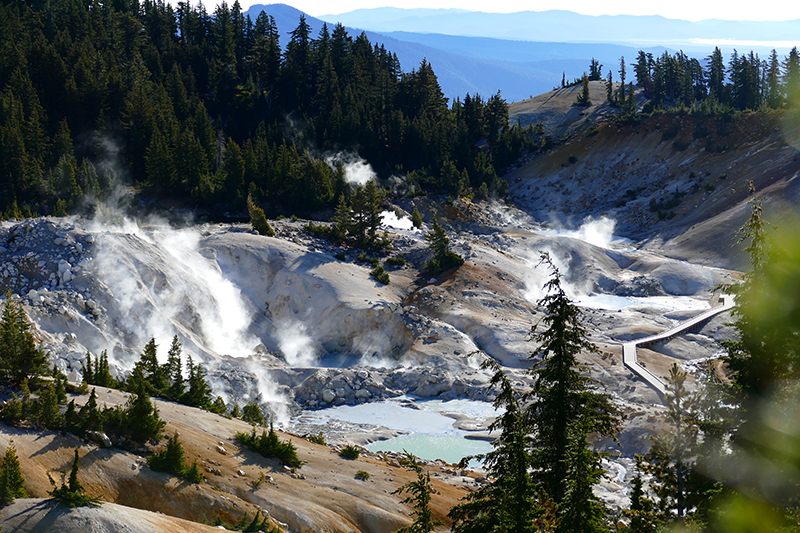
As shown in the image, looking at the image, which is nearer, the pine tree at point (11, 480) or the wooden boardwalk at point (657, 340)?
the pine tree at point (11, 480)

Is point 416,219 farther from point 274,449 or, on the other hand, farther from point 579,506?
point 579,506

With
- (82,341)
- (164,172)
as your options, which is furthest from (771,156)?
(82,341)

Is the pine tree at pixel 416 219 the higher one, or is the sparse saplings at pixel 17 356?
the sparse saplings at pixel 17 356

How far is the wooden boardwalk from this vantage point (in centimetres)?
4031

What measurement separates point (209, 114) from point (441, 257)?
54.0 meters

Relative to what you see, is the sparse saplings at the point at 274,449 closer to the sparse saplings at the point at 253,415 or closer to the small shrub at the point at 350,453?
the small shrub at the point at 350,453

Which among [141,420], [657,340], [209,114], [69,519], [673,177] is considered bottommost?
[657,340]

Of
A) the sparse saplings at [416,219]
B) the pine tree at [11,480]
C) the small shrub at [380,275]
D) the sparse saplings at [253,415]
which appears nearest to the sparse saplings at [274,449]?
the sparse saplings at [253,415]

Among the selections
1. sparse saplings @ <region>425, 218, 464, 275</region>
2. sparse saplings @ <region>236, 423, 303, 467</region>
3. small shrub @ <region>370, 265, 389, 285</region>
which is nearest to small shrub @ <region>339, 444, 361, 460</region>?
sparse saplings @ <region>236, 423, 303, 467</region>

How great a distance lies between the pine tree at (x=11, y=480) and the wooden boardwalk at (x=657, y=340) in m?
31.1

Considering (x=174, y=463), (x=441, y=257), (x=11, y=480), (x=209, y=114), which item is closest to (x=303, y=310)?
(x=441, y=257)

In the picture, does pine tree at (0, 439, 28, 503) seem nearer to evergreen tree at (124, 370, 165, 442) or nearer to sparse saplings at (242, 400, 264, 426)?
evergreen tree at (124, 370, 165, 442)

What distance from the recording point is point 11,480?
14.1 metres

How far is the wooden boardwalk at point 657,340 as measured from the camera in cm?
4031
